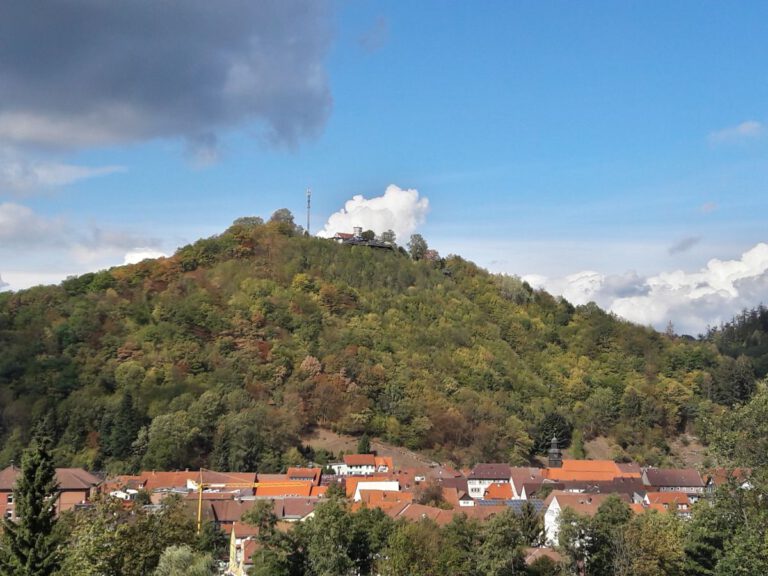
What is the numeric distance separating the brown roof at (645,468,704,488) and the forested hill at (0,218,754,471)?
14.0 meters

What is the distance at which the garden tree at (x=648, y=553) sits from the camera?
124 ft

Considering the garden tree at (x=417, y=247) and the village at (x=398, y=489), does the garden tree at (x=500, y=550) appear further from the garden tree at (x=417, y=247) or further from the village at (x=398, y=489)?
the garden tree at (x=417, y=247)

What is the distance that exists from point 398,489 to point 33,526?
148 ft

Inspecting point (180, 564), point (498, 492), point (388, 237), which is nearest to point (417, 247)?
point (388, 237)

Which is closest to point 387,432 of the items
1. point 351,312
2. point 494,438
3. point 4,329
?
point 494,438

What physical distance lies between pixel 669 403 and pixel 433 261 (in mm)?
44812

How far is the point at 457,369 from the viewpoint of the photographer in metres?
108

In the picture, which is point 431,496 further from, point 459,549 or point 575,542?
point 459,549

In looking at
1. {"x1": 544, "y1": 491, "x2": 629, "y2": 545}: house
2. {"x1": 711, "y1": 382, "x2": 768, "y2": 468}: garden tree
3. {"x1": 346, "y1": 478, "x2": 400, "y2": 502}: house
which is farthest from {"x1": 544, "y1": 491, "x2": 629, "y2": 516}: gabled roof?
{"x1": 711, "y1": 382, "x2": 768, "y2": 468}: garden tree

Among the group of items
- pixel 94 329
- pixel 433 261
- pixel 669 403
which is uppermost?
A: pixel 433 261

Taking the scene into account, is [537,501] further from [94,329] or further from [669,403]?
[94,329]

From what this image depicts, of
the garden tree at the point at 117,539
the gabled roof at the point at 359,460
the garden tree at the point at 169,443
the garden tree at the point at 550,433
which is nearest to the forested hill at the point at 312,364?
the garden tree at the point at 169,443

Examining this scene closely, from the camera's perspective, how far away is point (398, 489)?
70500 mm

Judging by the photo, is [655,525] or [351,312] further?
[351,312]
